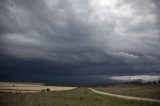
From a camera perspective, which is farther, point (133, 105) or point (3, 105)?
point (133, 105)

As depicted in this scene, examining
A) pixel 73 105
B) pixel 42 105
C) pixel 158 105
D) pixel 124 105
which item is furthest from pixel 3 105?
pixel 158 105

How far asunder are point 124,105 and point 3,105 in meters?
19.0

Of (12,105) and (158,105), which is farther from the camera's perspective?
(158,105)

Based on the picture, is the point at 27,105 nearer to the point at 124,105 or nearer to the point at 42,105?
the point at 42,105

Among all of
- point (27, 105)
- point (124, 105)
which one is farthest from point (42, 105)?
point (124, 105)

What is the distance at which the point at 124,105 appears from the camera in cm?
4309

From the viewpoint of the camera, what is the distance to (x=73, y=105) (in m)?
39.3

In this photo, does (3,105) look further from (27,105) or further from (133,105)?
(133,105)

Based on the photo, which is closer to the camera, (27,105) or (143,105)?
(27,105)

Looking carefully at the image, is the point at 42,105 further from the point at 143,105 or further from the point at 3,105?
the point at 143,105

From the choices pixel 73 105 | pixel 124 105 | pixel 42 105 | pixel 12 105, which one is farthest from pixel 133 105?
pixel 12 105

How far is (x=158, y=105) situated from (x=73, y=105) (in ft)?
43.0

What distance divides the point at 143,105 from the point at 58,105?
524 inches

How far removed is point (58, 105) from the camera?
1534 inches
